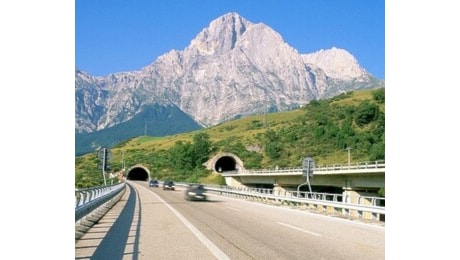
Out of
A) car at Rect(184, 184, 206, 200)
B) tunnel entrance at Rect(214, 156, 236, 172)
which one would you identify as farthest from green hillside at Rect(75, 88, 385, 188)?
car at Rect(184, 184, 206, 200)

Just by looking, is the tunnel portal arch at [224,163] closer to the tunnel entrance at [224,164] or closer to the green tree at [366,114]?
the tunnel entrance at [224,164]

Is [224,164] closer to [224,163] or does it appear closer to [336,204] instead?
[224,163]

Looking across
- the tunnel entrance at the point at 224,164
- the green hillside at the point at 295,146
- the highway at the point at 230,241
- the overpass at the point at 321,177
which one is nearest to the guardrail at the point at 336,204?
the overpass at the point at 321,177

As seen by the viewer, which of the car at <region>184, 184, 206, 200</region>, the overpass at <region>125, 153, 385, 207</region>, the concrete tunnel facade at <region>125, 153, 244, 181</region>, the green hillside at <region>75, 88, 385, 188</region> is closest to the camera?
the car at <region>184, 184, 206, 200</region>

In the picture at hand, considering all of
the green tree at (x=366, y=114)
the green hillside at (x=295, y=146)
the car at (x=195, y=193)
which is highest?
the green tree at (x=366, y=114)

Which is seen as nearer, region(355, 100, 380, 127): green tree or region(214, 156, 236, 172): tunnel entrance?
region(355, 100, 380, 127): green tree

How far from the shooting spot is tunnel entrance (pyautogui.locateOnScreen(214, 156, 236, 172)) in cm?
12588

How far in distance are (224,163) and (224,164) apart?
35cm

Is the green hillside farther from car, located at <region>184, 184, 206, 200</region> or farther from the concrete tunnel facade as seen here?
car, located at <region>184, 184, 206, 200</region>

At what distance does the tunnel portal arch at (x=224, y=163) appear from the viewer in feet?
392
